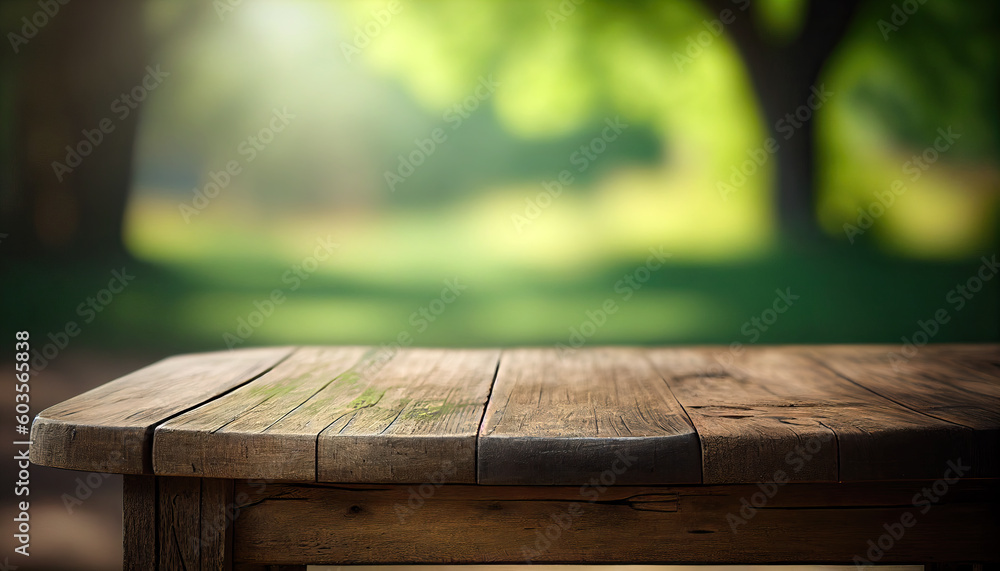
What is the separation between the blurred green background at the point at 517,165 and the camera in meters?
2.11

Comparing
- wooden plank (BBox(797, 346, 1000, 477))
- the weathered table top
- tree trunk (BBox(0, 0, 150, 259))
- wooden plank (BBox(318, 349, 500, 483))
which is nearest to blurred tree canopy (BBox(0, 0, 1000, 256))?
tree trunk (BBox(0, 0, 150, 259))

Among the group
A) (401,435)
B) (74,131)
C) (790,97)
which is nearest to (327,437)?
(401,435)

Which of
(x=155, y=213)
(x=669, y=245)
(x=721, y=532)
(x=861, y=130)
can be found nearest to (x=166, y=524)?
(x=721, y=532)

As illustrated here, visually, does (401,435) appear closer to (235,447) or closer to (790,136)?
(235,447)

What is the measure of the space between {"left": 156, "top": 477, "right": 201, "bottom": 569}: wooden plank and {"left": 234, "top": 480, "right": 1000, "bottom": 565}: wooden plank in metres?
0.07

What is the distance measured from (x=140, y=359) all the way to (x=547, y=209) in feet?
4.67

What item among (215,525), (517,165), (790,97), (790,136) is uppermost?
(790,97)

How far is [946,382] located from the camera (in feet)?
4.62

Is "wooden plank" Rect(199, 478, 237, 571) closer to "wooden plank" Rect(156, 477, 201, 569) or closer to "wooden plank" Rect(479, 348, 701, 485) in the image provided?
"wooden plank" Rect(156, 477, 201, 569)

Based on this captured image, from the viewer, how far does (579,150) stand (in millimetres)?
2129

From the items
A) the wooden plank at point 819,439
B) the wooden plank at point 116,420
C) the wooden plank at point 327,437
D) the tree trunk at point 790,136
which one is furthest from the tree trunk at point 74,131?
the tree trunk at point 790,136

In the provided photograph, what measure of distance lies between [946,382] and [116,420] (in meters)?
1.64

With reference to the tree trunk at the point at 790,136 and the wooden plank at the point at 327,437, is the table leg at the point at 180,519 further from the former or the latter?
the tree trunk at the point at 790,136

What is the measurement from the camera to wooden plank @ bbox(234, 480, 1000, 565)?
45.0 inches
